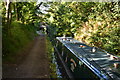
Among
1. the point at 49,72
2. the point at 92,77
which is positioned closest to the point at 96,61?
the point at 92,77

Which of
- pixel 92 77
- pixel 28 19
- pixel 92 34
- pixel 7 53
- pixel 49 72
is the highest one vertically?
pixel 28 19

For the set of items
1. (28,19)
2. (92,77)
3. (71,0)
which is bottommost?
(92,77)

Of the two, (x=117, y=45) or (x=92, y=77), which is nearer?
(x=92, y=77)

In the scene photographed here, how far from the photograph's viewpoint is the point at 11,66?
1022 centimetres

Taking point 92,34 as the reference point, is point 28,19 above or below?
above

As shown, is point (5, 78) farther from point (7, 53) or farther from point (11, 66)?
point (7, 53)

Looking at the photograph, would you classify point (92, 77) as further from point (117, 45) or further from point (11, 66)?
point (11, 66)

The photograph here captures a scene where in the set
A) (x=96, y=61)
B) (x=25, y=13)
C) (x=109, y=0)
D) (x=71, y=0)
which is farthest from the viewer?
(x=25, y=13)

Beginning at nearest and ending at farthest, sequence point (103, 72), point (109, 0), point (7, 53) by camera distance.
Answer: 1. point (103, 72)
2. point (109, 0)
3. point (7, 53)

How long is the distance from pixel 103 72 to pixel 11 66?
7.94m

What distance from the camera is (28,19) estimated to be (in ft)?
82.3

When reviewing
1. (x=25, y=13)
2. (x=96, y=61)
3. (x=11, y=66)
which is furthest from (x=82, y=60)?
(x=25, y=13)

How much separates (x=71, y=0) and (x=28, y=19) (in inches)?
500

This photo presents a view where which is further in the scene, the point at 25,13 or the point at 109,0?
the point at 25,13
